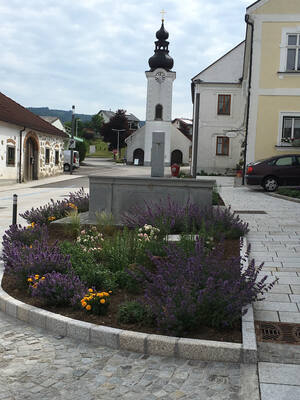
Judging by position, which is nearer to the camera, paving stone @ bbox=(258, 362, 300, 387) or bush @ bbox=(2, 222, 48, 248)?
paving stone @ bbox=(258, 362, 300, 387)

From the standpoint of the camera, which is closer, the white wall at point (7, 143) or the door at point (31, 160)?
the white wall at point (7, 143)

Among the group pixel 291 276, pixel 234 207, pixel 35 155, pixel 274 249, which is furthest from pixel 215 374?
pixel 35 155

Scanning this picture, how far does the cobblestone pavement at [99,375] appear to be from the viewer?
3506 mm

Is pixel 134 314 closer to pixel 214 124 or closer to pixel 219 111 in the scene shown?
pixel 214 124

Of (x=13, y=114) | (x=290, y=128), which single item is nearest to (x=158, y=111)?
(x=13, y=114)

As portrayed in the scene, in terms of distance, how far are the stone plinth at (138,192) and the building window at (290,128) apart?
12.8 meters

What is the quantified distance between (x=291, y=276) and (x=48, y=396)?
13.2ft


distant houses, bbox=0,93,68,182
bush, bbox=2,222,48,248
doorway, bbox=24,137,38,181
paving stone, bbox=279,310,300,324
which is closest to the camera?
paving stone, bbox=279,310,300,324

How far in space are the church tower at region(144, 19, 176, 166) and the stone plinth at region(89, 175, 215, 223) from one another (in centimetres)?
5593

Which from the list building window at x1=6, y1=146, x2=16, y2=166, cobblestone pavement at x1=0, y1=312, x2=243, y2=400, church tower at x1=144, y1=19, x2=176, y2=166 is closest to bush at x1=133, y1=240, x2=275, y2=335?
cobblestone pavement at x1=0, y1=312, x2=243, y2=400

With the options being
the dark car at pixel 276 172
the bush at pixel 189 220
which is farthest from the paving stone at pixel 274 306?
the dark car at pixel 276 172

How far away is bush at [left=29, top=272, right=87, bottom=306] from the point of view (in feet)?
16.8

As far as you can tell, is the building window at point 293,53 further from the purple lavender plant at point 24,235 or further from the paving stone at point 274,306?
the paving stone at point 274,306

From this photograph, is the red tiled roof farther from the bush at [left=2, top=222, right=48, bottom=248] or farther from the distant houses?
the bush at [left=2, top=222, right=48, bottom=248]
